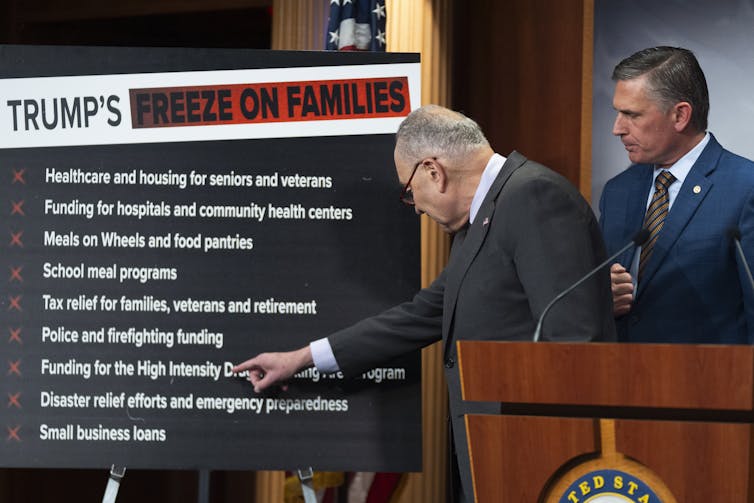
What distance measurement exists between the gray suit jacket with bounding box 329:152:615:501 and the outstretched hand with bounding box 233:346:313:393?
94 millimetres

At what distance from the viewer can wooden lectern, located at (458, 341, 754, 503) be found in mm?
1648

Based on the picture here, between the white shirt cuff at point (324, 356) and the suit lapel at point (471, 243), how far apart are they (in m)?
0.31

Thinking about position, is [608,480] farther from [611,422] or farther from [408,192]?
[408,192]

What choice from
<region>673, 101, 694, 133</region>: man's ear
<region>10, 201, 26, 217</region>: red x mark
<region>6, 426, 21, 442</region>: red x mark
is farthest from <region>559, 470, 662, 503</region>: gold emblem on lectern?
<region>10, 201, 26, 217</region>: red x mark

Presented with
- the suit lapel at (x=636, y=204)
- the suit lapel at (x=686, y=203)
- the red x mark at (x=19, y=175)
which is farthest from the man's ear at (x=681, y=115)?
the red x mark at (x=19, y=175)

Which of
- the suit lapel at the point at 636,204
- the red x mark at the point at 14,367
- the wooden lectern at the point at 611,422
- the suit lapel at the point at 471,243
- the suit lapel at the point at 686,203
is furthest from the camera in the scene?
the suit lapel at the point at 636,204

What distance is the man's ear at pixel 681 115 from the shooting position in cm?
281

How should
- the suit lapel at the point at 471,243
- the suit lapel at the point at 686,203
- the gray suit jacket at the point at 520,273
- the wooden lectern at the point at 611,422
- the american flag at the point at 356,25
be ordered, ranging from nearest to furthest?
the wooden lectern at the point at 611,422 < the gray suit jacket at the point at 520,273 < the suit lapel at the point at 471,243 < the suit lapel at the point at 686,203 < the american flag at the point at 356,25

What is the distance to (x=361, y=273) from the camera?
2762 mm

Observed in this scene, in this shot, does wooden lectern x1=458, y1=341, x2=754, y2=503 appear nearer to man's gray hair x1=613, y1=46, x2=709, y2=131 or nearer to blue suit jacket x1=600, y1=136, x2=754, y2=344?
blue suit jacket x1=600, y1=136, x2=754, y2=344

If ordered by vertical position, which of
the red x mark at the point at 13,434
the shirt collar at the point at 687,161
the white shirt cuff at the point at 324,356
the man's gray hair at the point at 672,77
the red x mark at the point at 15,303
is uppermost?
the man's gray hair at the point at 672,77

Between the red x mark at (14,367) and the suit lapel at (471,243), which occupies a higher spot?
the suit lapel at (471,243)

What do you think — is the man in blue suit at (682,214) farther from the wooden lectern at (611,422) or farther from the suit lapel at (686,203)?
the wooden lectern at (611,422)

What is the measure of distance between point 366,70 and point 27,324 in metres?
1.14
